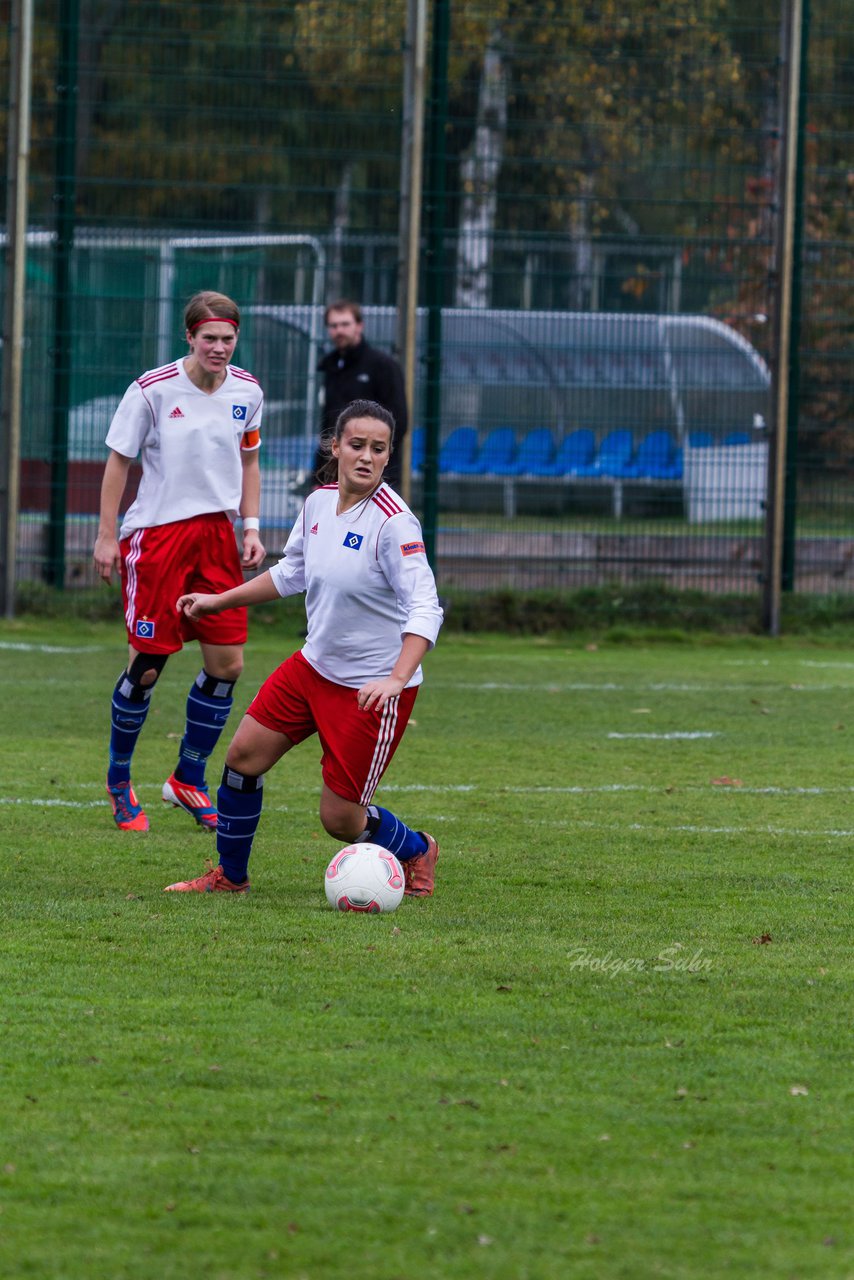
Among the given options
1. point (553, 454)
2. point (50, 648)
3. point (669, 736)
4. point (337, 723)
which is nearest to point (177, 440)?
point (337, 723)

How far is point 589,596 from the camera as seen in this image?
46.2 ft

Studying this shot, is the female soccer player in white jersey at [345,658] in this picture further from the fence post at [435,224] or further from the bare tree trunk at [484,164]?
the bare tree trunk at [484,164]

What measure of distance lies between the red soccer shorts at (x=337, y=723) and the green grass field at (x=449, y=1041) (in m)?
0.43

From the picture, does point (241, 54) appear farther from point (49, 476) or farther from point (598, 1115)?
point (598, 1115)

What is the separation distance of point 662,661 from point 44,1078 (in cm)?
932

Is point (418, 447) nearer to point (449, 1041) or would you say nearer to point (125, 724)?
point (125, 724)

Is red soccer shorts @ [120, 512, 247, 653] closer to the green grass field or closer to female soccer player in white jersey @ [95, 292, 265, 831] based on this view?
female soccer player in white jersey @ [95, 292, 265, 831]

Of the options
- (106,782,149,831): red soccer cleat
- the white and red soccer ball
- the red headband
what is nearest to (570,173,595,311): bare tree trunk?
the red headband

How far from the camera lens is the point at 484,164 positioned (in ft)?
45.6

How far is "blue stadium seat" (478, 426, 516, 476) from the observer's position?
1395cm

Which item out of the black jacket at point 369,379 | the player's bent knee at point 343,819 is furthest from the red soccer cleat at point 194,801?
the black jacket at point 369,379

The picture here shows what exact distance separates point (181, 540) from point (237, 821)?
63.9 inches

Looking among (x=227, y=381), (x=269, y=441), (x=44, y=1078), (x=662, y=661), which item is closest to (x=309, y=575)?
(x=227, y=381)

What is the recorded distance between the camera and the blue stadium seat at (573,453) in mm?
13891
